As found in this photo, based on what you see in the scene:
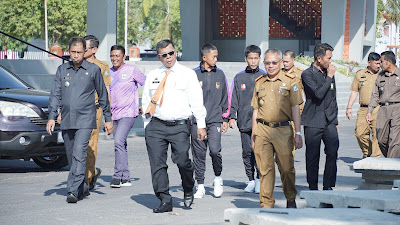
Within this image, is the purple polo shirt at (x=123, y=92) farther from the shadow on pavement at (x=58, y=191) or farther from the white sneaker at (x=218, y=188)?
the white sneaker at (x=218, y=188)

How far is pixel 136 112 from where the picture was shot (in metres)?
11.7

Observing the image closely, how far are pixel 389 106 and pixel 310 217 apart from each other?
6.38 m

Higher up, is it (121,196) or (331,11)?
(331,11)

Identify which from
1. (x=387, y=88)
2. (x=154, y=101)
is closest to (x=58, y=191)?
(x=154, y=101)

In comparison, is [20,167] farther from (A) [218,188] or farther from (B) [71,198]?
(A) [218,188]

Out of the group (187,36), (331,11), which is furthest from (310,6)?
(187,36)

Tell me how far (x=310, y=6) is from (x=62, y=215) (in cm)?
3616

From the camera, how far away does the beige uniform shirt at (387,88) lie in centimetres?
1253

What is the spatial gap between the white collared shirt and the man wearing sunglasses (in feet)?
2.54

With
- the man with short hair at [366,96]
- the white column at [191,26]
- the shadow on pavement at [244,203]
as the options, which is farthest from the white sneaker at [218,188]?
the white column at [191,26]

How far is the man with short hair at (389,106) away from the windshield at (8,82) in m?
6.04

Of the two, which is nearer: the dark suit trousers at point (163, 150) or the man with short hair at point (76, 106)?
the dark suit trousers at point (163, 150)

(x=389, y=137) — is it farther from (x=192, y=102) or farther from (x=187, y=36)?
(x=187, y=36)

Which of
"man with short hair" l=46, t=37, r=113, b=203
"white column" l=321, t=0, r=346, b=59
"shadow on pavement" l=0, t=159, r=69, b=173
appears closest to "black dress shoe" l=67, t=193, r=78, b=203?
"man with short hair" l=46, t=37, r=113, b=203
